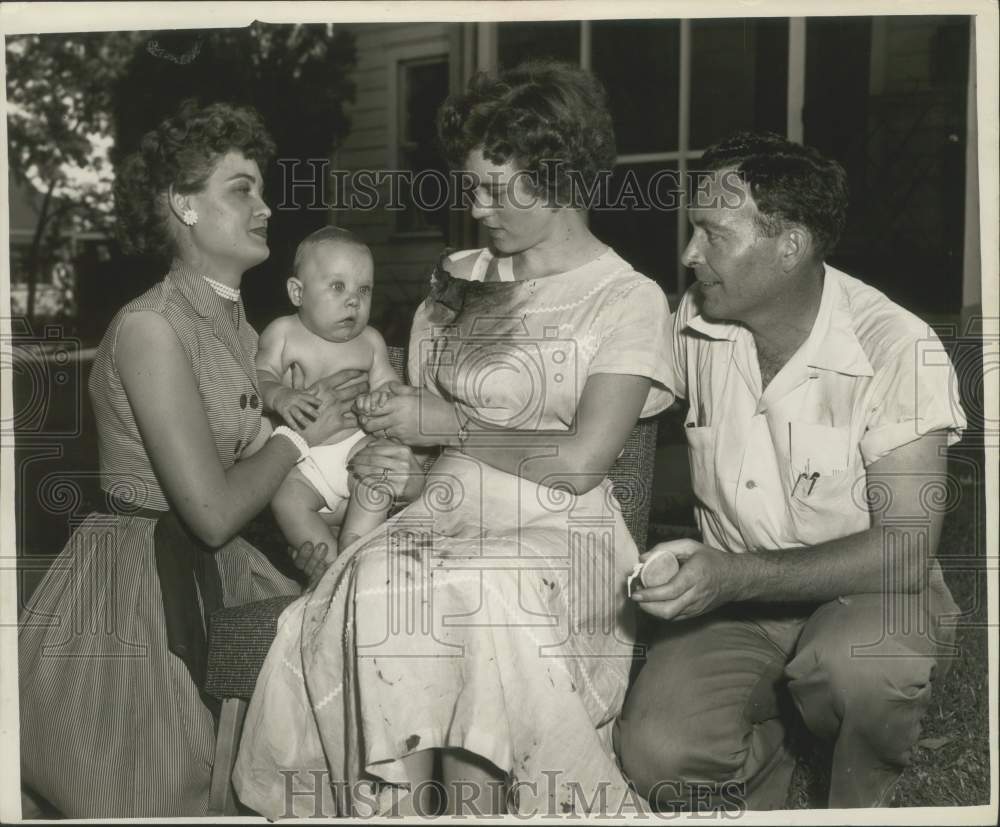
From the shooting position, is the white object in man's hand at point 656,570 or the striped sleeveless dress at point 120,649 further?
the striped sleeveless dress at point 120,649

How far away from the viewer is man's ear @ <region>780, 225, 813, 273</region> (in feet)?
9.11

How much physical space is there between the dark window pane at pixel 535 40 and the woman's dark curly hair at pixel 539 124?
442 cm

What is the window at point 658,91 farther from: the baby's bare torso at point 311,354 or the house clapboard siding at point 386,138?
the baby's bare torso at point 311,354

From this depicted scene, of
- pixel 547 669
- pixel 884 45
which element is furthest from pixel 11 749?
pixel 884 45

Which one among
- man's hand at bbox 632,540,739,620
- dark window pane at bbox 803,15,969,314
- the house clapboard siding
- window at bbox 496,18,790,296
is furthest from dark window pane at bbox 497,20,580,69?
man's hand at bbox 632,540,739,620

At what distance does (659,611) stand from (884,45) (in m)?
5.40

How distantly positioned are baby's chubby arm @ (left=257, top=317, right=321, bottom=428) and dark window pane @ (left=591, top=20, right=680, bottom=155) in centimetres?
437

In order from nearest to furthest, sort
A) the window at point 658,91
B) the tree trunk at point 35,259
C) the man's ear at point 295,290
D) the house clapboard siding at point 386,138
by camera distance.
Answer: the man's ear at point 295,290
the window at point 658,91
the tree trunk at point 35,259
the house clapboard siding at point 386,138

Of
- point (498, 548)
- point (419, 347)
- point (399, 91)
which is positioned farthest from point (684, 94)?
point (498, 548)

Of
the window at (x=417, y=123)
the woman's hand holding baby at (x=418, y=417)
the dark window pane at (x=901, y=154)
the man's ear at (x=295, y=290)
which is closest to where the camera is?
the woman's hand holding baby at (x=418, y=417)

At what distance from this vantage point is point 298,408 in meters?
3.00

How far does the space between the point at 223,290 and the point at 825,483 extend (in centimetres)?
170

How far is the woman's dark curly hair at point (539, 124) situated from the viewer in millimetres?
2789

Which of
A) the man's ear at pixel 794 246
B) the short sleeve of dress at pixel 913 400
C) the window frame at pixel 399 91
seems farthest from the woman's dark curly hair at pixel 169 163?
the window frame at pixel 399 91
